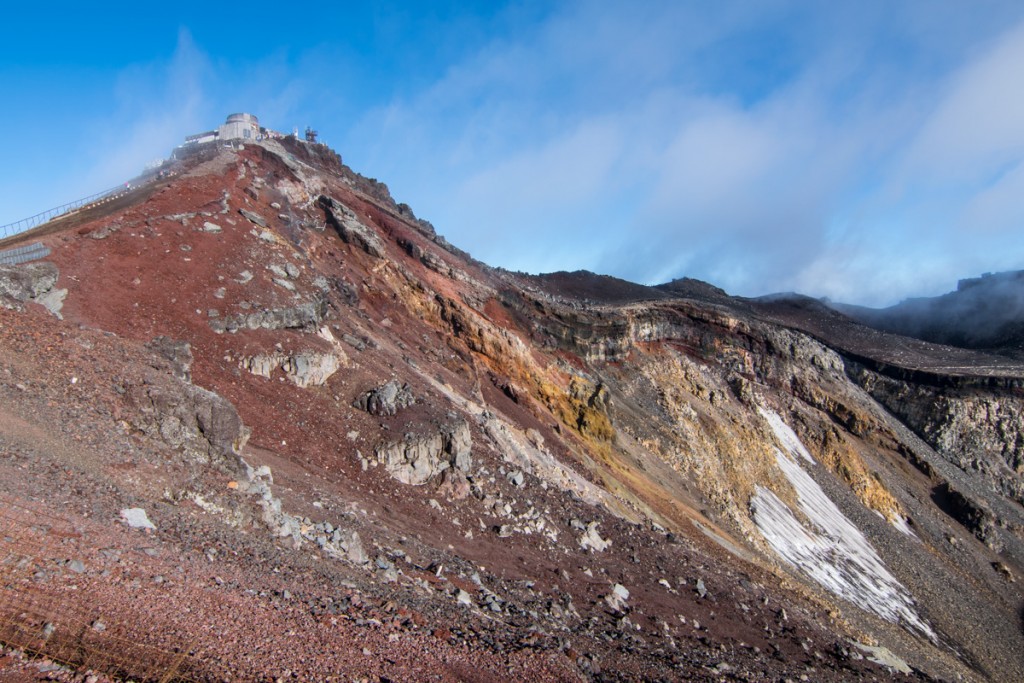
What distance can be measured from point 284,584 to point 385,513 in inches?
228

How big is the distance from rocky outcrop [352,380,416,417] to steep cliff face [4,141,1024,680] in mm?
79

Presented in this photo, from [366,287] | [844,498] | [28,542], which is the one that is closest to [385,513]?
[28,542]

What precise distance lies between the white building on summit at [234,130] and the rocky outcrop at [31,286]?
37.9m

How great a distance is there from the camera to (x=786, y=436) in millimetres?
50375

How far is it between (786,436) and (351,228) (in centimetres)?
3738

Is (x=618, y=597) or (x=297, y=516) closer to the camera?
(x=297, y=516)

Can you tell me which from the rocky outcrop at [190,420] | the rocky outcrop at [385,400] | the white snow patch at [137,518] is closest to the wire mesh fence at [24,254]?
the rocky outcrop at [190,420]

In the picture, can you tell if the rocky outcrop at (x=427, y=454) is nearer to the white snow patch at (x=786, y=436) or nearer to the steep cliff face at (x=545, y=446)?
the steep cliff face at (x=545, y=446)

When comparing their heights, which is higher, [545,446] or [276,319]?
[276,319]

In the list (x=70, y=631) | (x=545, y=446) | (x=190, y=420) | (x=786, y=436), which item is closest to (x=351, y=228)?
(x=545, y=446)

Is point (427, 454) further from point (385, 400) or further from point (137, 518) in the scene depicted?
point (137, 518)

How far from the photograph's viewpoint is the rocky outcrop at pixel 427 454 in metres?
20.1

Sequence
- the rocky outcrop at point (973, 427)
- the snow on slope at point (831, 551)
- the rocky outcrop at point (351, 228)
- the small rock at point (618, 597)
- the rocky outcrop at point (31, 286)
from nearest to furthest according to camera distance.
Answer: the rocky outcrop at point (31, 286) → the small rock at point (618, 597) → the snow on slope at point (831, 551) → the rocky outcrop at point (351, 228) → the rocky outcrop at point (973, 427)

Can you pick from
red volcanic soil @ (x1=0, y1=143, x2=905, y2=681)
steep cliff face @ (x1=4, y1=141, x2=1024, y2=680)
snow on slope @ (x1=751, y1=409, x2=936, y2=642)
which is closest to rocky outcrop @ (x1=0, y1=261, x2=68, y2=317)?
red volcanic soil @ (x1=0, y1=143, x2=905, y2=681)
